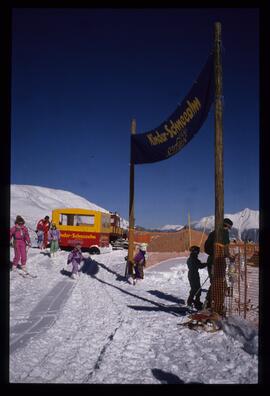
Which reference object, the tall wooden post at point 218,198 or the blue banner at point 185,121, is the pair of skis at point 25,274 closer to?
the blue banner at point 185,121

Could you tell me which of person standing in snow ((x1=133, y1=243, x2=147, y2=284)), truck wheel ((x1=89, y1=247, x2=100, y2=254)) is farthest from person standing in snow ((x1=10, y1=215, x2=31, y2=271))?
truck wheel ((x1=89, y1=247, x2=100, y2=254))

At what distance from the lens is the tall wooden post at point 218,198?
251 inches

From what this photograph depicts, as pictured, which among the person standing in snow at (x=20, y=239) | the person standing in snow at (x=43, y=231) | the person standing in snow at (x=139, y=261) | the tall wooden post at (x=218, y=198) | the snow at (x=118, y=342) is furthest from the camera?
the person standing in snow at (x=43, y=231)

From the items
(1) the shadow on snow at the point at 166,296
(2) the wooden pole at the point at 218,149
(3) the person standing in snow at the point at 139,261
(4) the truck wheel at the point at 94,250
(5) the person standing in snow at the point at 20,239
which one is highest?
(2) the wooden pole at the point at 218,149

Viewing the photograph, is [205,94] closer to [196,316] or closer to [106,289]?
[196,316]

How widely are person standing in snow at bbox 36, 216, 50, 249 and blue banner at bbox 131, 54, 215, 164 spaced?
418 inches

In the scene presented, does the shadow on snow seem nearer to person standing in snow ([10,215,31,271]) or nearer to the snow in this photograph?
the snow

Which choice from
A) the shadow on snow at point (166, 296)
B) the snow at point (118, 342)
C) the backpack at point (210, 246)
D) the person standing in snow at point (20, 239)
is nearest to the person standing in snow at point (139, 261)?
the shadow on snow at point (166, 296)

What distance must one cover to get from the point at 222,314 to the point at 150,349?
182 centimetres

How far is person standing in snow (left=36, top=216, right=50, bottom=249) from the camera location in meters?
19.1

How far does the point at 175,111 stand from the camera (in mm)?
7973

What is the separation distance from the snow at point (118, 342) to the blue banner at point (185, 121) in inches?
141

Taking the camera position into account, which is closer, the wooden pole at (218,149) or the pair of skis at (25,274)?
the wooden pole at (218,149)
